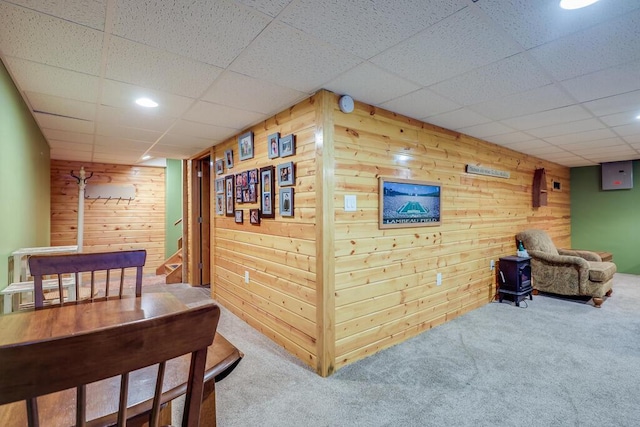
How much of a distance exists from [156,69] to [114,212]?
5.30 metres

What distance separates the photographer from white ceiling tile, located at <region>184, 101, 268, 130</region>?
2785 mm

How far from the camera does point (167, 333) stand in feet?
2.28

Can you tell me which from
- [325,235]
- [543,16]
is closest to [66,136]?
[325,235]

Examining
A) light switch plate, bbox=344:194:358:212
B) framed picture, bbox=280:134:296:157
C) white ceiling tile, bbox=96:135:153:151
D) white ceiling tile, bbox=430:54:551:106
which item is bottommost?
light switch plate, bbox=344:194:358:212

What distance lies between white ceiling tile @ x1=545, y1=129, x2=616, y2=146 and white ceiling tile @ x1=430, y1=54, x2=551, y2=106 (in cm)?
207

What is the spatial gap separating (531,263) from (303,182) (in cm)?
384

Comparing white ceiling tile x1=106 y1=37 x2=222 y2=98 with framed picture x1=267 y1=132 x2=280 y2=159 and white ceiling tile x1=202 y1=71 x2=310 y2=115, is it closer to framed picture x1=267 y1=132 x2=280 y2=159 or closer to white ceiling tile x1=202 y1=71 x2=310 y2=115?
white ceiling tile x1=202 y1=71 x2=310 y2=115

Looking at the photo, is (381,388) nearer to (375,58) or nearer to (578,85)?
(375,58)

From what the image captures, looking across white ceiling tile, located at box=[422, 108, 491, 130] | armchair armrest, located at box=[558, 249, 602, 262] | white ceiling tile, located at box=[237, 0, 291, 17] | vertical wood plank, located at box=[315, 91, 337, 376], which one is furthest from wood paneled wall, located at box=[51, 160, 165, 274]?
armchair armrest, located at box=[558, 249, 602, 262]

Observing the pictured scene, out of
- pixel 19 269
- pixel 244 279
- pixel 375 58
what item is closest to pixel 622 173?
pixel 375 58

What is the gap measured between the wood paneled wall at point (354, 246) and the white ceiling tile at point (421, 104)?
0.38ft

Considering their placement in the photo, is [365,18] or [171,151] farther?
[171,151]

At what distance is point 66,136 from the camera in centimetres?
381

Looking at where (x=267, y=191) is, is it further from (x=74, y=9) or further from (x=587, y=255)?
(x=587, y=255)
